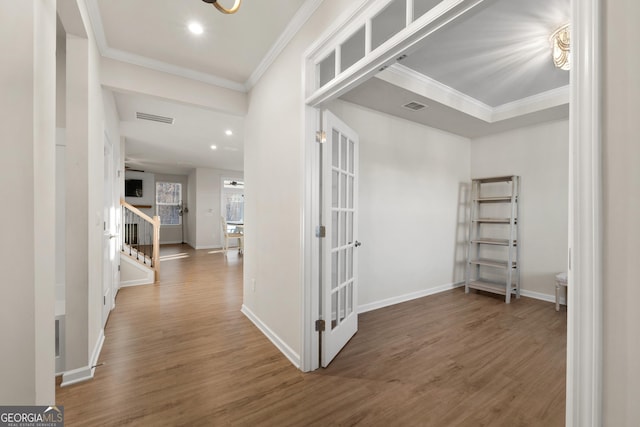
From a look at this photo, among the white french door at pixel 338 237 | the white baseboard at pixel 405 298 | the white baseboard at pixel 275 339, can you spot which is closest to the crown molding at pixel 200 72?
the white french door at pixel 338 237

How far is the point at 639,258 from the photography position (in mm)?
669

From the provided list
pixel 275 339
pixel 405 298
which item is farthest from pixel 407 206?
pixel 275 339

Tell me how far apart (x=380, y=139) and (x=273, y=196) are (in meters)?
1.76

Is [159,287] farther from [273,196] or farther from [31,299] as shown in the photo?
[31,299]

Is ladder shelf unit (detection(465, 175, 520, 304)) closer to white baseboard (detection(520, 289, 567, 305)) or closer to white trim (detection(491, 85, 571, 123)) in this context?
white baseboard (detection(520, 289, 567, 305))

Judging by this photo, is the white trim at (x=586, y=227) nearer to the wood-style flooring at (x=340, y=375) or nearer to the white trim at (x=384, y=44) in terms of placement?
the white trim at (x=384, y=44)

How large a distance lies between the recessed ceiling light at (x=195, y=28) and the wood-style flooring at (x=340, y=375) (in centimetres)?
275

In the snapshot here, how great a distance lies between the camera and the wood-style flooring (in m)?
1.62

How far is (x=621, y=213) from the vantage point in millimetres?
698

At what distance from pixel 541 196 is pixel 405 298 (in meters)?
2.52

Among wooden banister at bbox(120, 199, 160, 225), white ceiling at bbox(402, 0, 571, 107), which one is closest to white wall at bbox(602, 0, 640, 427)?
white ceiling at bbox(402, 0, 571, 107)

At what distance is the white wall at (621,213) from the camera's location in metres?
0.67

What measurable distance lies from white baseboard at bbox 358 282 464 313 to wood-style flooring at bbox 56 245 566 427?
0.35 feet

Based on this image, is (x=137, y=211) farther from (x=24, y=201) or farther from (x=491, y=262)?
(x=491, y=262)
